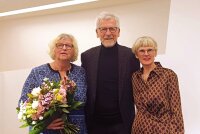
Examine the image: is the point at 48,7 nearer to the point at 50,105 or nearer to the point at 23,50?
the point at 23,50

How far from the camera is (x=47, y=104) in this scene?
92.4 inches

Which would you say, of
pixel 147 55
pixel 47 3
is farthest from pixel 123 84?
pixel 47 3

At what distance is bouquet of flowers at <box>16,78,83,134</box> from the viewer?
2354mm

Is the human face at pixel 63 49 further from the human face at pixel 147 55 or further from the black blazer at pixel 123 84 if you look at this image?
the human face at pixel 147 55

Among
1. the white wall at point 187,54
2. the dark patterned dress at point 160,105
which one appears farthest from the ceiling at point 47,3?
the dark patterned dress at point 160,105

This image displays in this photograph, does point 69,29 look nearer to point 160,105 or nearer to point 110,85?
point 110,85

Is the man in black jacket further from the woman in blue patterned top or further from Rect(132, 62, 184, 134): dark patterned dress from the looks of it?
Rect(132, 62, 184, 134): dark patterned dress

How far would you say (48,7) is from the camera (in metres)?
5.69

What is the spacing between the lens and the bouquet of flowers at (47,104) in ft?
7.72

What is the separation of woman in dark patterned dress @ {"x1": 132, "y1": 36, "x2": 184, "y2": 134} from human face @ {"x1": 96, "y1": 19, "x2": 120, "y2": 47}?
1.02 feet

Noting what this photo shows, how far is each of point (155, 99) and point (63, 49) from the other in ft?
2.87

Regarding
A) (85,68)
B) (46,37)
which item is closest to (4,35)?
(46,37)

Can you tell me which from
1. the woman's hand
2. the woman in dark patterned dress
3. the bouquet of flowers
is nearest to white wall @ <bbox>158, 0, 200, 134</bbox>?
the woman in dark patterned dress

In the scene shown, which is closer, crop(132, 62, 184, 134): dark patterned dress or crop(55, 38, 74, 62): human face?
crop(132, 62, 184, 134): dark patterned dress
